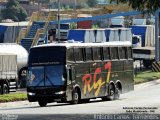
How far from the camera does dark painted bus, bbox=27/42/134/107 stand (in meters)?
32.1

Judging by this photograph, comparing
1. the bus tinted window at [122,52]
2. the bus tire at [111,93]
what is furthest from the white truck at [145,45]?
the bus tire at [111,93]

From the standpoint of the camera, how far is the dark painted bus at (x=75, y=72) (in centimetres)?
3209

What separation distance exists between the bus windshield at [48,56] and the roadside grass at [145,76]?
22.8 m

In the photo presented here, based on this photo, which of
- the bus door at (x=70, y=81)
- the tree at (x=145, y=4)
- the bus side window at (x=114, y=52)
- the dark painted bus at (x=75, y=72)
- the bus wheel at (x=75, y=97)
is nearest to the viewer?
the tree at (x=145, y=4)

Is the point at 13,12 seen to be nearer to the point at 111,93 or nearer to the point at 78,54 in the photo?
the point at 111,93

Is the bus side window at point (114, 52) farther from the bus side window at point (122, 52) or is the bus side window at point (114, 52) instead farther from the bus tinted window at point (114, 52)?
the bus side window at point (122, 52)

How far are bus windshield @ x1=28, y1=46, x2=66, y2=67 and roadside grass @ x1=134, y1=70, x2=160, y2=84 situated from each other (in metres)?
22.8

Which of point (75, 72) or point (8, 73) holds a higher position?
point (75, 72)

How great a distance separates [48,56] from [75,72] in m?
1.89

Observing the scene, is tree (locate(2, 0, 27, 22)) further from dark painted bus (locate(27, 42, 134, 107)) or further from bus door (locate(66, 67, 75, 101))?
bus door (locate(66, 67, 75, 101))

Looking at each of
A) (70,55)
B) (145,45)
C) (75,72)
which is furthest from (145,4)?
(145,45)

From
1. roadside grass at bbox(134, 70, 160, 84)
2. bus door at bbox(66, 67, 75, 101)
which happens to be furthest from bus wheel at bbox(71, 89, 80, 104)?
roadside grass at bbox(134, 70, 160, 84)

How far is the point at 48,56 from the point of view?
106 feet

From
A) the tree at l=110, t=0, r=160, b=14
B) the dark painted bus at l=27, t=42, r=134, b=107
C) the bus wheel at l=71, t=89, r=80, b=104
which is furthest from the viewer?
the bus wheel at l=71, t=89, r=80, b=104
